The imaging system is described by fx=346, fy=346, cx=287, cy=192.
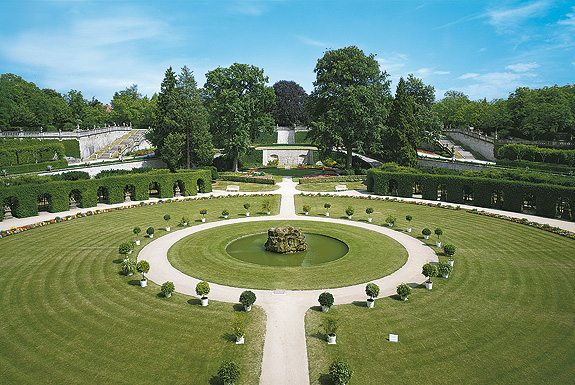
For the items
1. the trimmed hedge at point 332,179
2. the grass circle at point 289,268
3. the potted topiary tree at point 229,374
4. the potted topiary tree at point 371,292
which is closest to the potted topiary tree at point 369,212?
the grass circle at point 289,268

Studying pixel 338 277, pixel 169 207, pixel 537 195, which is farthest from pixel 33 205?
pixel 537 195

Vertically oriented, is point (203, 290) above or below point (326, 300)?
above

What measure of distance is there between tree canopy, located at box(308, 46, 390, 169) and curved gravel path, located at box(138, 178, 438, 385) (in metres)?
28.9

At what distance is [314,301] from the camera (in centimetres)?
1783

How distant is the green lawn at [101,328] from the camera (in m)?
12.4

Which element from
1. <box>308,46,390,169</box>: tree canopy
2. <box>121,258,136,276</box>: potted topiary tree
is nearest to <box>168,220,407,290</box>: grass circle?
<box>121,258,136,276</box>: potted topiary tree

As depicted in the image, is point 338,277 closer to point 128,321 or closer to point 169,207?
point 128,321

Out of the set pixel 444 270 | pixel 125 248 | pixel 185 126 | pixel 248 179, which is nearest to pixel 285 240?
pixel 444 270

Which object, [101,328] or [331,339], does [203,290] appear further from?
[331,339]

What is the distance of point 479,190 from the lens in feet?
132

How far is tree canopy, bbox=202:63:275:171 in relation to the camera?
59.2 m

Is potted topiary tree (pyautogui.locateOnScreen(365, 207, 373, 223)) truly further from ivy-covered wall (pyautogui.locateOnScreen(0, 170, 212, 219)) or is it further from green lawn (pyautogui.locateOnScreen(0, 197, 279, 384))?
ivy-covered wall (pyautogui.locateOnScreen(0, 170, 212, 219))

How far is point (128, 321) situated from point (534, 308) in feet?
63.9

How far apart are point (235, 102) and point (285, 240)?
3906 centimetres
